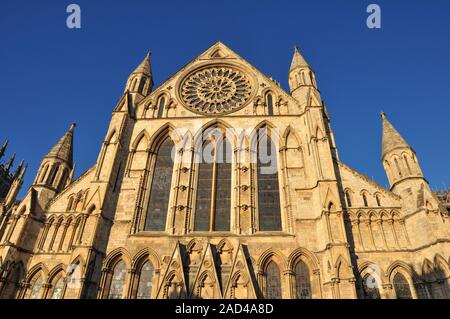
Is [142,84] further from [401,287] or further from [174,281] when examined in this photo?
[401,287]

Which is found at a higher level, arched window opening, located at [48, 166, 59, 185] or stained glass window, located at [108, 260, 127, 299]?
arched window opening, located at [48, 166, 59, 185]

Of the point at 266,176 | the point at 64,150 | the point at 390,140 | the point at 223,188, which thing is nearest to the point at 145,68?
the point at 64,150

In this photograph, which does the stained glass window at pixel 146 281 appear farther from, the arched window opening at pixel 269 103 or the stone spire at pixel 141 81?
the stone spire at pixel 141 81

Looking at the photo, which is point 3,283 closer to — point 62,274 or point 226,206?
point 62,274

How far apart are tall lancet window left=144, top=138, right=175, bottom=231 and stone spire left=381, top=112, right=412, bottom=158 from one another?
1339 centimetres

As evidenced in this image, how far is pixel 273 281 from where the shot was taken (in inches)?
594

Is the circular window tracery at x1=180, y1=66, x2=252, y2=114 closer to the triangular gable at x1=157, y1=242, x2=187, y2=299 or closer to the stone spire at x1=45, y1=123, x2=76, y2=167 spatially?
the stone spire at x1=45, y1=123, x2=76, y2=167

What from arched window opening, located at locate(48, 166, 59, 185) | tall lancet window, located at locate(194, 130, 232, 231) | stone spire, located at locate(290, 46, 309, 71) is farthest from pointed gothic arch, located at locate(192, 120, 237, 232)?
arched window opening, located at locate(48, 166, 59, 185)

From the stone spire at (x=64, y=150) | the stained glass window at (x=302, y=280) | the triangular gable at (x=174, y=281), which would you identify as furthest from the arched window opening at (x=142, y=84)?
the stained glass window at (x=302, y=280)

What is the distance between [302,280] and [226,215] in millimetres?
5253

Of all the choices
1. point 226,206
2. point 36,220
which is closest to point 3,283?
point 36,220

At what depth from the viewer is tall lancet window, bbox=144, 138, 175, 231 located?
17.6m
